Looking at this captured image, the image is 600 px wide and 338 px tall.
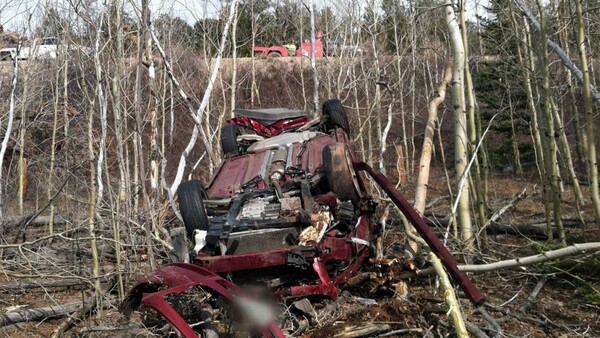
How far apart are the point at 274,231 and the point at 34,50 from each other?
1308cm

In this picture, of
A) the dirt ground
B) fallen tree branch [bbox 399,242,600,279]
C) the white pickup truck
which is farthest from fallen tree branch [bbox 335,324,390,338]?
the white pickup truck

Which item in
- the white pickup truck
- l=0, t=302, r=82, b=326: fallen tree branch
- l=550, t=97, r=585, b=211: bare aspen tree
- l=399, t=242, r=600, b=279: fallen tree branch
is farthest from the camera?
the white pickup truck

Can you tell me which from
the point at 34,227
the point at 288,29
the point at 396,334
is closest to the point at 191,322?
the point at 396,334

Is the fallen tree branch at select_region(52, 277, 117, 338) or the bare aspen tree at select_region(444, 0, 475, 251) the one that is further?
the bare aspen tree at select_region(444, 0, 475, 251)

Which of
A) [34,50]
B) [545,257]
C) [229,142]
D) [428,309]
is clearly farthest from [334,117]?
[34,50]

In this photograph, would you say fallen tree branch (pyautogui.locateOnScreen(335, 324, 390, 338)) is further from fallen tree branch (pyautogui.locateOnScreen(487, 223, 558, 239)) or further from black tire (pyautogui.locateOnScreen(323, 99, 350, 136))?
fallen tree branch (pyautogui.locateOnScreen(487, 223, 558, 239))

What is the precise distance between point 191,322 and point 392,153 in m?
25.4

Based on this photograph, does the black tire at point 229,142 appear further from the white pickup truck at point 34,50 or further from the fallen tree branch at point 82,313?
the white pickup truck at point 34,50

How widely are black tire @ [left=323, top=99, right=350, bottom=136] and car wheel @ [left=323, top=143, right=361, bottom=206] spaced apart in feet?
6.29

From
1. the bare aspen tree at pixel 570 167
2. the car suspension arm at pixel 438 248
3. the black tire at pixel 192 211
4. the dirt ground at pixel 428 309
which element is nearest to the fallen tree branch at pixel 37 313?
the dirt ground at pixel 428 309

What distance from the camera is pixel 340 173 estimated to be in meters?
6.82

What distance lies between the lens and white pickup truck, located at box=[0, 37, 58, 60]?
15378 millimetres

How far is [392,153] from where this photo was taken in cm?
2989

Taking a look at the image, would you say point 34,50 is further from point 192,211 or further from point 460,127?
point 460,127
